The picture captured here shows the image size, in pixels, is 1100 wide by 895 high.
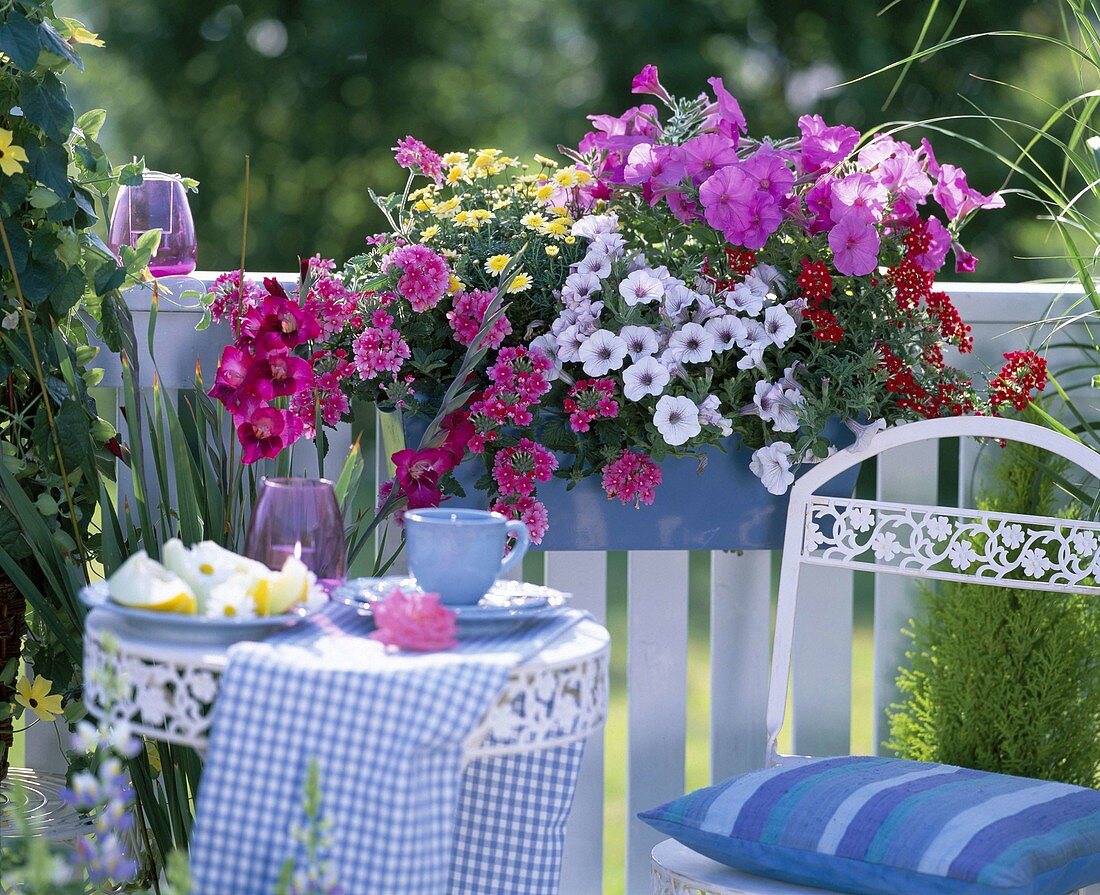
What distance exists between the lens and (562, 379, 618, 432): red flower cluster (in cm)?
169

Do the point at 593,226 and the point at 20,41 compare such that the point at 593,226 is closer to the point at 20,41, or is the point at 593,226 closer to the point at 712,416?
the point at 712,416

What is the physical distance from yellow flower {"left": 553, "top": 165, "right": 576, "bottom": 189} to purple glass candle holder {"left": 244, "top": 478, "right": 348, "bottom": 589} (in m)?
0.64

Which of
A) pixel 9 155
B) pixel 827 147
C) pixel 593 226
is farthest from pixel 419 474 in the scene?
pixel 827 147

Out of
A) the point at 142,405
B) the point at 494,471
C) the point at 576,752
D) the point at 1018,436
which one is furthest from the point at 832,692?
the point at 142,405

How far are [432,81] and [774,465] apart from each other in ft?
20.8

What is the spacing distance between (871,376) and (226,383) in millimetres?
859

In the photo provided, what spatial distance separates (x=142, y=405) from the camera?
6.59 feet

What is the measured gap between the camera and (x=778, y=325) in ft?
5.65

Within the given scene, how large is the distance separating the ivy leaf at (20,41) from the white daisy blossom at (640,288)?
2.44 feet

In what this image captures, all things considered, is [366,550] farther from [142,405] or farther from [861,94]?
[861,94]

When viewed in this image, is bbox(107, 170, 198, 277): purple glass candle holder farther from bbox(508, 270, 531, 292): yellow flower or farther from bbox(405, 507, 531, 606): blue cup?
bbox(405, 507, 531, 606): blue cup

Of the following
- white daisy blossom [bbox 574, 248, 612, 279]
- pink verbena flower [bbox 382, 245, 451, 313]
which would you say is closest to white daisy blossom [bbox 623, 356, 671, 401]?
white daisy blossom [bbox 574, 248, 612, 279]

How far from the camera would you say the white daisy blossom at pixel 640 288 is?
1.69 metres

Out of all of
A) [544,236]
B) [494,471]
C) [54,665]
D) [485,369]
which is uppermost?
[544,236]
